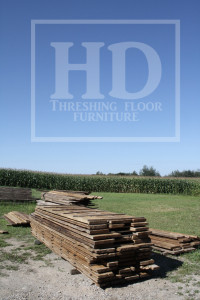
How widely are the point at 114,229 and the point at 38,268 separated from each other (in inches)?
81.5

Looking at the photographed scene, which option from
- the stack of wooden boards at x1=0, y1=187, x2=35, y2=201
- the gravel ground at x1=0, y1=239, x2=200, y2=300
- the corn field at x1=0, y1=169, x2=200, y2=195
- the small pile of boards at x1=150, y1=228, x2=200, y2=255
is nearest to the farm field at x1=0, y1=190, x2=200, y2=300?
the gravel ground at x1=0, y1=239, x2=200, y2=300

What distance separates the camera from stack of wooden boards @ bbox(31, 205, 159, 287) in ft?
20.2

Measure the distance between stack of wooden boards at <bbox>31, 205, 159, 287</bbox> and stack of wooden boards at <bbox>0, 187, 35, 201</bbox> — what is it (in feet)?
39.5

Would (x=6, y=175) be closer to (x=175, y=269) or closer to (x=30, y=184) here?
(x=30, y=184)

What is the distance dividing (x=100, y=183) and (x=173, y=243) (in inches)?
1110

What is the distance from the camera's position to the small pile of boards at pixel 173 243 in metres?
8.53

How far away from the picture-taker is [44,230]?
9148 millimetres

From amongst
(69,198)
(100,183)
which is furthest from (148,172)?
(69,198)

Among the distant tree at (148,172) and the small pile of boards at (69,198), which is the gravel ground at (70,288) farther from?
the distant tree at (148,172)

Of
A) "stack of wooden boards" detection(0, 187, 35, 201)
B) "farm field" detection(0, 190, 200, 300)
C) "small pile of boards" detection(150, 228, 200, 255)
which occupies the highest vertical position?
"stack of wooden boards" detection(0, 187, 35, 201)

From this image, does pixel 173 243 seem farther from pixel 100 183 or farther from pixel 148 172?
pixel 148 172

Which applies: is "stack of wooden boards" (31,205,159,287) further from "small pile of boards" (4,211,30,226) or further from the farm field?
"small pile of boards" (4,211,30,226)

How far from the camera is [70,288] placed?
6004 mm

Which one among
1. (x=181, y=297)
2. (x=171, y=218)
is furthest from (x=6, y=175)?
(x=181, y=297)
